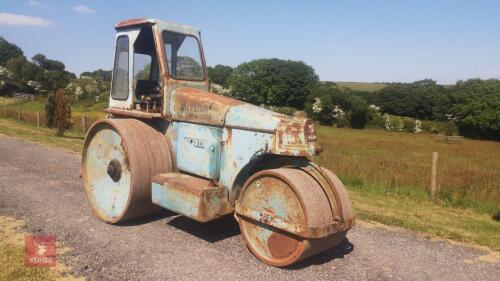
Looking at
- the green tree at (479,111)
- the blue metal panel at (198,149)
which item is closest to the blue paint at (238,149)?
the blue metal panel at (198,149)

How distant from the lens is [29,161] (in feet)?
35.6

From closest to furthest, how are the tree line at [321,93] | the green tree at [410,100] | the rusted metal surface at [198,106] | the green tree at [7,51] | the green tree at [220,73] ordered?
the rusted metal surface at [198,106], the tree line at [321,93], the green tree at [410,100], the green tree at [220,73], the green tree at [7,51]

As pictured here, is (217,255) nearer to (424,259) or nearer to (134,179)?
(134,179)

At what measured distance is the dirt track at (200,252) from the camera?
4656mm

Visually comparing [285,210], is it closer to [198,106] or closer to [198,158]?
[198,158]

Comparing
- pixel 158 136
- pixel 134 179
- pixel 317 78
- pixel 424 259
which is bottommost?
pixel 424 259

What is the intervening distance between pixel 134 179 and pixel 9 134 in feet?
45.5

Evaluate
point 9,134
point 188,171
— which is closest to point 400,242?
point 188,171

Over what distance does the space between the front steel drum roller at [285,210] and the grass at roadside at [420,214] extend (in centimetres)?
260

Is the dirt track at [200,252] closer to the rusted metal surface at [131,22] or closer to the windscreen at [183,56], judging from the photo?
the windscreen at [183,56]

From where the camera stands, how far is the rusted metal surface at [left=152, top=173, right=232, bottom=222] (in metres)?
5.10

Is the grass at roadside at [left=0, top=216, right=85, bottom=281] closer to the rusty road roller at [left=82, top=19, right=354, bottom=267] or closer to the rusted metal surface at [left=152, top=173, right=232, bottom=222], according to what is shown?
the rusty road roller at [left=82, top=19, right=354, bottom=267]
